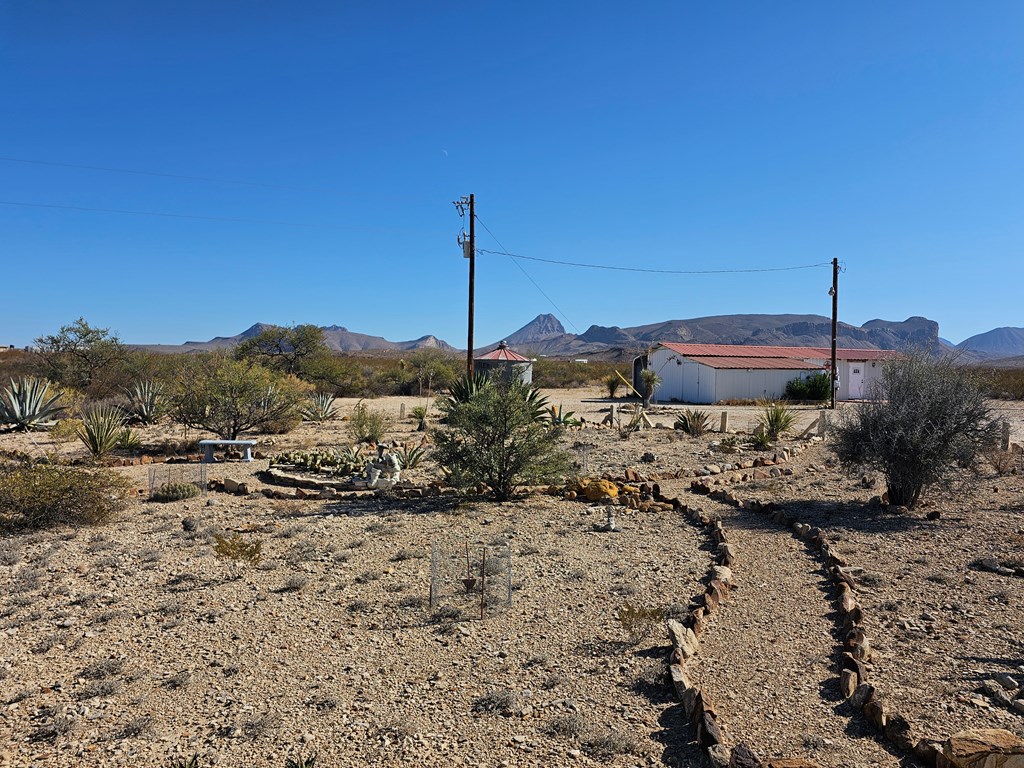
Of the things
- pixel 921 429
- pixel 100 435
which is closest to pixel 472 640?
pixel 921 429

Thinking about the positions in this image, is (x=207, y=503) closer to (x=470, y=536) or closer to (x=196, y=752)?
(x=470, y=536)

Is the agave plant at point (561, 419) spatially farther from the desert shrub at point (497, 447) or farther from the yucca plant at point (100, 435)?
the yucca plant at point (100, 435)

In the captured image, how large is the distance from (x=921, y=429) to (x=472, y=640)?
7420mm

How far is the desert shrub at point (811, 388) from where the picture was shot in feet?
115

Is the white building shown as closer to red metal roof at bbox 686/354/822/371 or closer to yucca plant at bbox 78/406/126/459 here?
red metal roof at bbox 686/354/822/371

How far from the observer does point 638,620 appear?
606 centimetres

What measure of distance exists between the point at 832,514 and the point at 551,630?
6.14 metres

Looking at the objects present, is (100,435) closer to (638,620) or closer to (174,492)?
(174,492)

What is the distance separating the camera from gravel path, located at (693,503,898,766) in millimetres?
4258

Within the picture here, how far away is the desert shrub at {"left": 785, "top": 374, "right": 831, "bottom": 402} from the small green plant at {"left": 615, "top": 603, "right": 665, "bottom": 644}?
1264 inches

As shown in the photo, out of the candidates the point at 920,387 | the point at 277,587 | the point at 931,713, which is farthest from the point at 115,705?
the point at 920,387

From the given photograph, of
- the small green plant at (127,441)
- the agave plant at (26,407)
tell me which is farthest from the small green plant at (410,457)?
the agave plant at (26,407)

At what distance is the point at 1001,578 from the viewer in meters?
7.27

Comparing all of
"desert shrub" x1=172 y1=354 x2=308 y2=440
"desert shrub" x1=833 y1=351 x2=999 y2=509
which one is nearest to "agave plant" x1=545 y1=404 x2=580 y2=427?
"desert shrub" x1=833 y1=351 x2=999 y2=509
